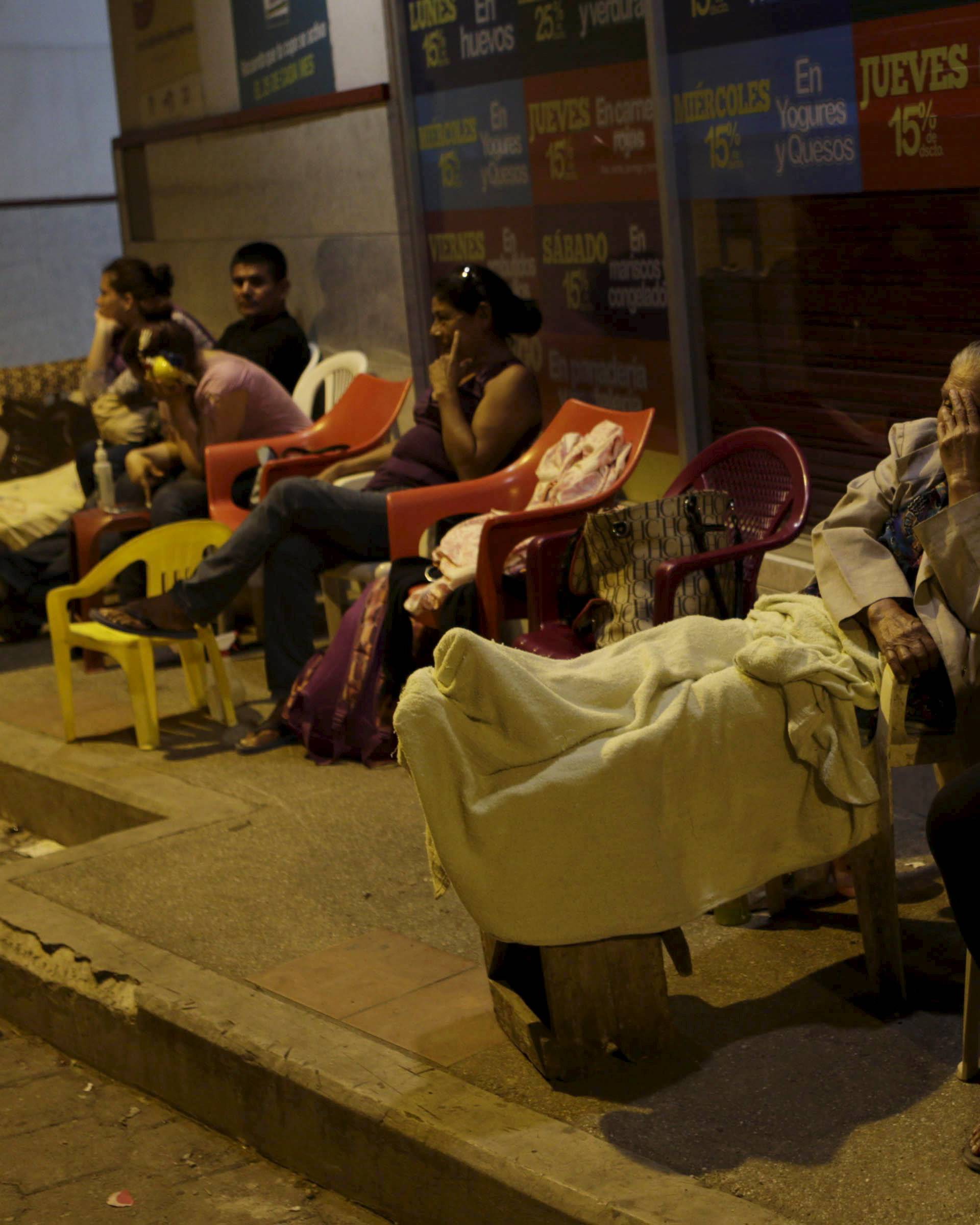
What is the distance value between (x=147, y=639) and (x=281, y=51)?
13.2 ft

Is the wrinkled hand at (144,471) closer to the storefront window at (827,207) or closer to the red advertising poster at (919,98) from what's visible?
the storefront window at (827,207)

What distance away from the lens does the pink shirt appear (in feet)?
23.1

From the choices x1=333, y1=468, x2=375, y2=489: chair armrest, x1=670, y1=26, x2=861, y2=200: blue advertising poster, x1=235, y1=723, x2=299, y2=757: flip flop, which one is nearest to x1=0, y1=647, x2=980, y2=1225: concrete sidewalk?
x1=235, y1=723, x2=299, y2=757: flip flop

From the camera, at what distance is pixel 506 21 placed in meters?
6.79

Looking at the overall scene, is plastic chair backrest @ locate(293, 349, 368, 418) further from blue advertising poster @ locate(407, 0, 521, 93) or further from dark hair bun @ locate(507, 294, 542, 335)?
dark hair bun @ locate(507, 294, 542, 335)

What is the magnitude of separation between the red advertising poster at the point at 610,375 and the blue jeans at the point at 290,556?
1.12 metres

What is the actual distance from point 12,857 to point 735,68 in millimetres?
3658

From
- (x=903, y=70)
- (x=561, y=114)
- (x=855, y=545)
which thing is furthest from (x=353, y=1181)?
(x=561, y=114)

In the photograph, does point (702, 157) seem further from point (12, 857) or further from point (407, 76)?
point (12, 857)

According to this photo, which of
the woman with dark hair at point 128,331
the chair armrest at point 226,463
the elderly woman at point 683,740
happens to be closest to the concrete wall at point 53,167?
the woman with dark hair at point 128,331

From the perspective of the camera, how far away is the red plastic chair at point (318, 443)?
688 centimetres

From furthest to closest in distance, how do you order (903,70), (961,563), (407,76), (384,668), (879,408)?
(407,76) < (384,668) < (879,408) < (903,70) < (961,563)

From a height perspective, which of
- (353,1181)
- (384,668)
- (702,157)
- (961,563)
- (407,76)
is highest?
(407,76)

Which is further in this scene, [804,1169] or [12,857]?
[12,857]
